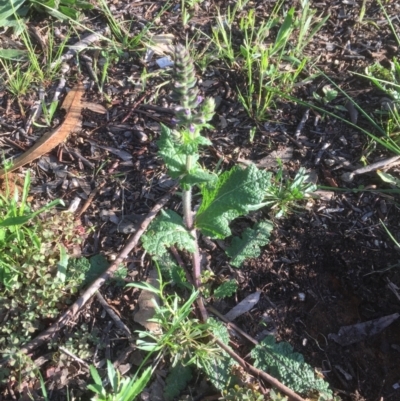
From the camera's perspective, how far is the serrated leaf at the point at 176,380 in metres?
2.29

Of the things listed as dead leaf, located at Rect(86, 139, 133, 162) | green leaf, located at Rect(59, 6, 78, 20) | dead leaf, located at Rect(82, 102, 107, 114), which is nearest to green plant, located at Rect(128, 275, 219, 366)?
dead leaf, located at Rect(86, 139, 133, 162)

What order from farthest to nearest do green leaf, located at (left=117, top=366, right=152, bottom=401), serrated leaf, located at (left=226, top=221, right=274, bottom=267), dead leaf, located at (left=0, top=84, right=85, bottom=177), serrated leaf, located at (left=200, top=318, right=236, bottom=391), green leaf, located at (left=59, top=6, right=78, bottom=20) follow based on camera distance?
green leaf, located at (left=59, top=6, right=78, bottom=20) → dead leaf, located at (left=0, top=84, right=85, bottom=177) → serrated leaf, located at (left=226, top=221, right=274, bottom=267) → serrated leaf, located at (left=200, top=318, right=236, bottom=391) → green leaf, located at (left=117, top=366, right=152, bottom=401)

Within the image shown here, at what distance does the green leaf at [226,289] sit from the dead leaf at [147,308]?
29cm

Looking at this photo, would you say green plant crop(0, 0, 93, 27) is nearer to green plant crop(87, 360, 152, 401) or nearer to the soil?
the soil

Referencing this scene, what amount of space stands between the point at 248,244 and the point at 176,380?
2.38 feet

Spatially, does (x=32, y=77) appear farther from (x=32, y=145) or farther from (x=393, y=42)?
(x=393, y=42)

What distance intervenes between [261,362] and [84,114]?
1661 mm

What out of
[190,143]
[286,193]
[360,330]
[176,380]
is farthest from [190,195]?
[360,330]

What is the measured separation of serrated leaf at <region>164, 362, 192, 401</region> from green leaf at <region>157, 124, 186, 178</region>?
0.86 m

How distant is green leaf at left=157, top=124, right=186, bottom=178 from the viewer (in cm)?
219

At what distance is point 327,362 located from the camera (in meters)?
2.48

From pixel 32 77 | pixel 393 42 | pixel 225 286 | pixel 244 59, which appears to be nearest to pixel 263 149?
pixel 244 59

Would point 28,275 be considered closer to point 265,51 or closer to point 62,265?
point 62,265

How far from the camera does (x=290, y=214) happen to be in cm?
275
